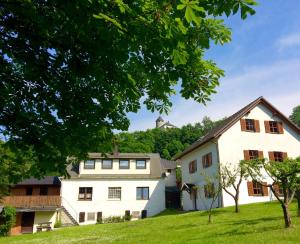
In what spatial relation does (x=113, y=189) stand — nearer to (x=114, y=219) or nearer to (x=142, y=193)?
(x=142, y=193)

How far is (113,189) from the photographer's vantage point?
42.8 meters

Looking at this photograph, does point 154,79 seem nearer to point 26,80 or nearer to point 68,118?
point 68,118

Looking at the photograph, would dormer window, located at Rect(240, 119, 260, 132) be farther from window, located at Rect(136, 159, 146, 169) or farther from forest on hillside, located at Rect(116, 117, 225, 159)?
forest on hillside, located at Rect(116, 117, 225, 159)

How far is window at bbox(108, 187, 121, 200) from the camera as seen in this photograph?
42397 mm

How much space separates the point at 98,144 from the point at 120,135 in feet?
4.97

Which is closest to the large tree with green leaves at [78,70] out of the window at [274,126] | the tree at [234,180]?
the tree at [234,180]

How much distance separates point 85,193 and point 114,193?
363cm

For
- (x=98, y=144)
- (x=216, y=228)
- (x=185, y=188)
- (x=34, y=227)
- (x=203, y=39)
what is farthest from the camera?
(x=185, y=188)

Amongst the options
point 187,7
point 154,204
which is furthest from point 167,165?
point 187,7

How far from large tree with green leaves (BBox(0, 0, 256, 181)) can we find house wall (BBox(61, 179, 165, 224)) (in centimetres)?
3591

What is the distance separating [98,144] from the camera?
7027 millimetres

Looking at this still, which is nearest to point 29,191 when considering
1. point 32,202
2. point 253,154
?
point 32,202

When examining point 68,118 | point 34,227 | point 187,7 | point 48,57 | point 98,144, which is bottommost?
point 34,227

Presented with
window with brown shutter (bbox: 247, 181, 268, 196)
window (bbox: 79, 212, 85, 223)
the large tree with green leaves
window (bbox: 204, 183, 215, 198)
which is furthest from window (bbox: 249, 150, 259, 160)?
the large tree with green leaves
